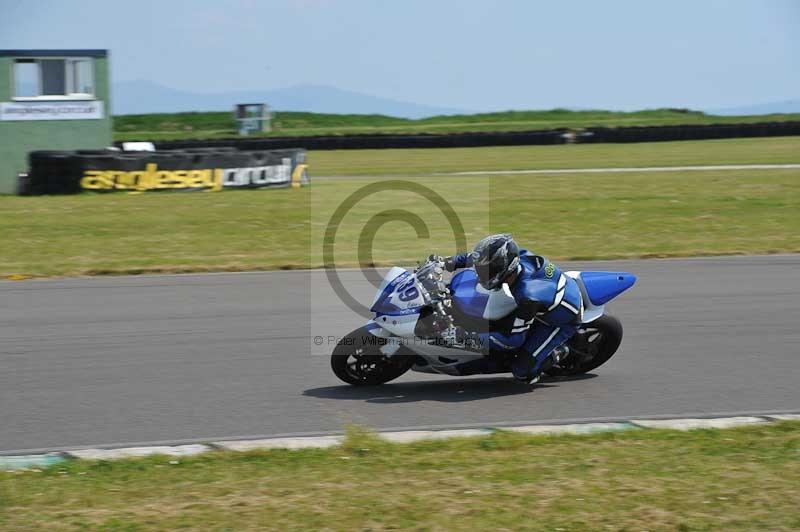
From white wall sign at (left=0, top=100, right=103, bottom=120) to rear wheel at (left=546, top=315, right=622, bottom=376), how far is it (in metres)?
19.6

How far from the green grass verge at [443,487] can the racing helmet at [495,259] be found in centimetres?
135

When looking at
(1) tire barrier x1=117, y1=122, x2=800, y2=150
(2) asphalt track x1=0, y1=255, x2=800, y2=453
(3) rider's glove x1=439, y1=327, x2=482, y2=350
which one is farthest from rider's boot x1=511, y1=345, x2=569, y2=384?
(1) tire barrier x1=117, y1=122, x2=800, y2=150

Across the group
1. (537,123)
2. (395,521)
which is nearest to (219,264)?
(395,521)

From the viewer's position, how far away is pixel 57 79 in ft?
80.1

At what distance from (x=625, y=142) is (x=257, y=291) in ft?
116

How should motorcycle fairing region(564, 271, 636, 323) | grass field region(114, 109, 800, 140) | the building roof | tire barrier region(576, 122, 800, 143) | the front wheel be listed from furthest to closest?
grass field region(114, 109, 800, 140)
tire barrier region(576, 122, 800, 143)
the building roof
motorcycle fairing region(564, 271, 636, 323)
the front wheel

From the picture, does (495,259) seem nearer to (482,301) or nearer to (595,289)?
(482,301)

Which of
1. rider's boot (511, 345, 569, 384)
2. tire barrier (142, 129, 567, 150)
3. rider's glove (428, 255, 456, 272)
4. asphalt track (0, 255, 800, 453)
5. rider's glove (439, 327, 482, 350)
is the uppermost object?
tire barrier (142, 129, 567, 150)

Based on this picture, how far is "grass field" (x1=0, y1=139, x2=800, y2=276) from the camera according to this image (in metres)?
14.1

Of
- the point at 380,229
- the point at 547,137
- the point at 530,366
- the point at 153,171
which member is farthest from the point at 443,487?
the point at 547,137

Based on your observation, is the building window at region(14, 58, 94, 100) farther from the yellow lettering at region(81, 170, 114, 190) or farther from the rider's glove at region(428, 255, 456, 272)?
the rider's glove at region(428, 255, 456, 272)

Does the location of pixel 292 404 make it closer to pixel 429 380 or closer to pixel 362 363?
pixel 362 363

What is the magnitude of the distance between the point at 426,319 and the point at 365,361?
26.4 inches

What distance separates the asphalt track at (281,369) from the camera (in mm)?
6582
